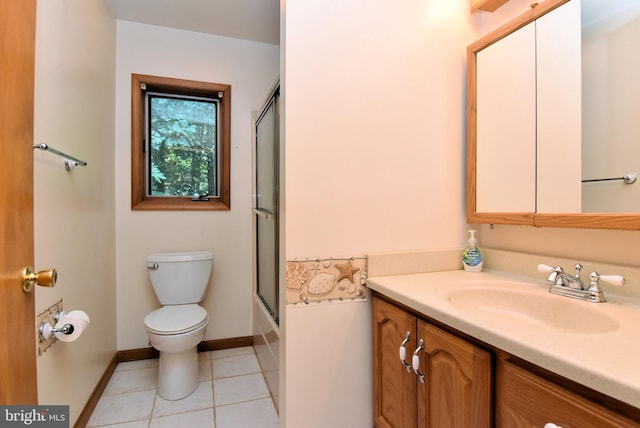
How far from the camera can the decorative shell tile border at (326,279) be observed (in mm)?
1236

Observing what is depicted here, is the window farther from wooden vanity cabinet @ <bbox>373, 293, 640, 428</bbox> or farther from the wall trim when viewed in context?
wooden vanity cabinet @ <bbox>373, 293, 640, 428</bbox>

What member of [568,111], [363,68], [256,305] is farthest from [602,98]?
[256,305]

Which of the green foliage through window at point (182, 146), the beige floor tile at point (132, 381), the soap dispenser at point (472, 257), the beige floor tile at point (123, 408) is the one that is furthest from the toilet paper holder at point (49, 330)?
the soap dispenser at point (472, 257)

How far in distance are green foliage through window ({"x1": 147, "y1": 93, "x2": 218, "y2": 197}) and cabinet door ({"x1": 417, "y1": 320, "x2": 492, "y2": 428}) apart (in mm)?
2033

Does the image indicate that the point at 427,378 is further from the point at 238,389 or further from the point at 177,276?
the point at 177,276

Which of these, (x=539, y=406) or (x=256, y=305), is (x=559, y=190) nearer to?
(x=539, y=406)

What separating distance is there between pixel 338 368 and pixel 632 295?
104 cm

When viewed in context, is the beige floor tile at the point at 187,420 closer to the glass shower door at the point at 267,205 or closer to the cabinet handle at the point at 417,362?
the glass shower door at the point at 267,205

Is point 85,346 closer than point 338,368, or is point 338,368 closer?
point 338,368

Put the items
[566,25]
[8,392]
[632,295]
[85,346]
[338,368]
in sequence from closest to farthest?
[8,392] < [632,295] < [566,25] < [338,368] < [85,346]

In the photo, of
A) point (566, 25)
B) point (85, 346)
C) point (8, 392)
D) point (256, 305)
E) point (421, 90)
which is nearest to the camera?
point (8, 392)

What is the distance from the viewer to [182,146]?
2434mm

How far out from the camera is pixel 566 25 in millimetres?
1124

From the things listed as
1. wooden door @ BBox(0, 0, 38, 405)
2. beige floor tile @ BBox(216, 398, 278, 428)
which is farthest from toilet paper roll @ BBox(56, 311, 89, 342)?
beige floor tile @ BBox(216, 398, 278, 428)
